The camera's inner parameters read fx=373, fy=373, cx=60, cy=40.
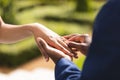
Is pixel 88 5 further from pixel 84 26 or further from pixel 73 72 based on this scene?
pixel 73 72

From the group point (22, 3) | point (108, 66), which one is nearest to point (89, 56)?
point (108, 66)

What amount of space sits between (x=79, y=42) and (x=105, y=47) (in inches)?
16.9

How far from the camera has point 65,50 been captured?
1.45 m

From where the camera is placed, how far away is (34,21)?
5480 millimetres

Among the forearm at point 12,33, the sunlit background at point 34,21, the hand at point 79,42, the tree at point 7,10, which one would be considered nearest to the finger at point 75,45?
the hand at point 79,42

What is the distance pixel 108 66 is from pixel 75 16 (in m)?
5.09

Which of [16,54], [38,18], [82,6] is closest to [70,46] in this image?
[16,54]

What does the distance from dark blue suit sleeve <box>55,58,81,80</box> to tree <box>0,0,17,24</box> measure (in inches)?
145

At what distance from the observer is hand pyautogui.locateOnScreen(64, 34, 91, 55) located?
1.42 metres

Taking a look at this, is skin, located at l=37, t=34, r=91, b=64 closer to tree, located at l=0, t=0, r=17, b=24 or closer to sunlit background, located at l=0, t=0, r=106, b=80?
sunlit background, located at l=0, t=0, r=106, b=80

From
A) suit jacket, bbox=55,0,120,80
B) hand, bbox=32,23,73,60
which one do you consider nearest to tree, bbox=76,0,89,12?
hand, bbox=32,23,73,60

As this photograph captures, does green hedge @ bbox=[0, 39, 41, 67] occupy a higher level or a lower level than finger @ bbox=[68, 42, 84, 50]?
lower

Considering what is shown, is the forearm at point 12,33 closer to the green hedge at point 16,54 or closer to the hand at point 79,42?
the hand at point 79,42

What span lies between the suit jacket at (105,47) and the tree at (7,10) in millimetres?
3861
